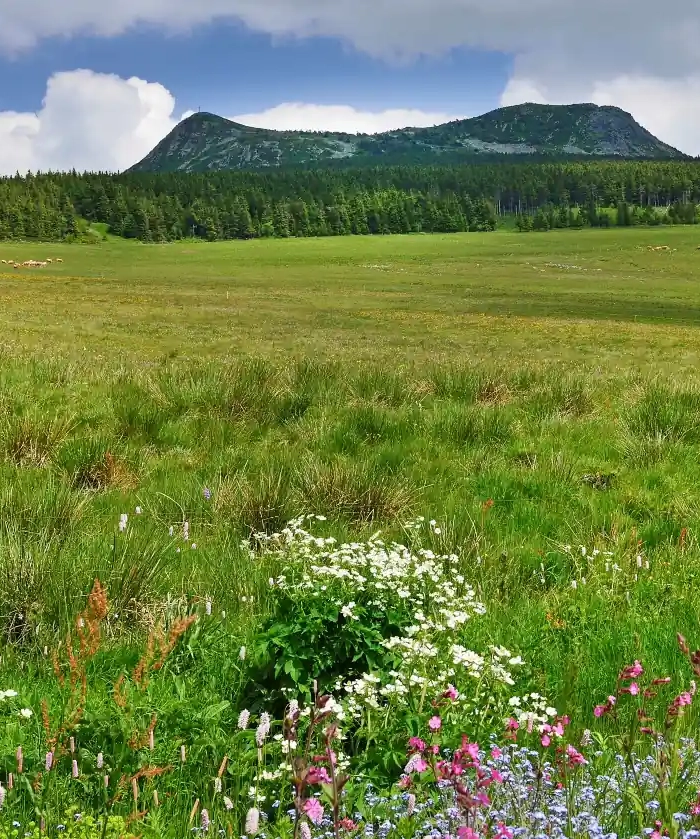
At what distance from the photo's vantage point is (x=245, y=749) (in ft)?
9.12

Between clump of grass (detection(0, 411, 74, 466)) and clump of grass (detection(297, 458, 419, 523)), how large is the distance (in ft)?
8.73

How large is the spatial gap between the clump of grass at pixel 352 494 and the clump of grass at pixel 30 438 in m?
2.66

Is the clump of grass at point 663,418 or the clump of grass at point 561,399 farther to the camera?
the clump of grass at point 561,399

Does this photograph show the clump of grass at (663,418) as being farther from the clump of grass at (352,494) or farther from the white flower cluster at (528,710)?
the white flower cluster at (528,710)

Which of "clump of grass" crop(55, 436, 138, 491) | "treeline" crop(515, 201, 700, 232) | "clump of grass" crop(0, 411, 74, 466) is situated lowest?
"clump of grass" crop(55, 436, 138, 491)

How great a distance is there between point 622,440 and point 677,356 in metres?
28.6

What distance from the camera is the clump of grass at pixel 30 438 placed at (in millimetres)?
6918

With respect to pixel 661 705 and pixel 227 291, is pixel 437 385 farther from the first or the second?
pixel 227 291

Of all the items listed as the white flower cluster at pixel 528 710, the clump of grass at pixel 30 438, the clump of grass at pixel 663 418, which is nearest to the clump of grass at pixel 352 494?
the clump of grass at pixel 30 438

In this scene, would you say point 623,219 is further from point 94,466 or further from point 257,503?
point 257,503

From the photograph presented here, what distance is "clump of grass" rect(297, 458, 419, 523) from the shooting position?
6043mm

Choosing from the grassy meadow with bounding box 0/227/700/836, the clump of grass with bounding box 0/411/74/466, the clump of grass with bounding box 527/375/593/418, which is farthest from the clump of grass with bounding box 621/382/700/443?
the clump of grass with bounding box 0/411/74/466

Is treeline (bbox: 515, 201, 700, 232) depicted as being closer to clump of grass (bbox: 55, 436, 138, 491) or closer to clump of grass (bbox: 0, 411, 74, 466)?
clump of grass (bbox: 0, 411, 74, 466)

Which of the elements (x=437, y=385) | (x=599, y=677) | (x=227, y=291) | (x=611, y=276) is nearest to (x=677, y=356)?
(x=437, y=385)
